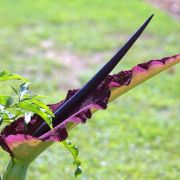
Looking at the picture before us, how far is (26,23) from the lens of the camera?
24.9 ft

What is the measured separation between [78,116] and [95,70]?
4.84 meters

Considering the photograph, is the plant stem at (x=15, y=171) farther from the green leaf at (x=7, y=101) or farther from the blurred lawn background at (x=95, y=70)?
the blurred lawn background at (x=95, y=70)

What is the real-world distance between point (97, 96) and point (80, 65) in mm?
4993

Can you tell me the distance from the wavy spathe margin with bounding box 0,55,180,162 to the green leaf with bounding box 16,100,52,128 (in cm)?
3

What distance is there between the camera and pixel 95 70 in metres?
6.00

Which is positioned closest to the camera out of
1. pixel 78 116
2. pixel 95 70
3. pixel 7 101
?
pixel 78 116

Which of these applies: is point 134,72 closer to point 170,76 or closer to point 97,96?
point 97,96

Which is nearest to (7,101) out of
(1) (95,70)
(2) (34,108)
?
(2) (34,108)

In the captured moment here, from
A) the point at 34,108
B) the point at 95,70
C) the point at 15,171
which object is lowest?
the point at 95,70

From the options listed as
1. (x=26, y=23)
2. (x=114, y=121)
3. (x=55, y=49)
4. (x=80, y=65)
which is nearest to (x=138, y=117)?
(x=114, y=121)

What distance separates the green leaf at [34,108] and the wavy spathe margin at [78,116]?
26 mm

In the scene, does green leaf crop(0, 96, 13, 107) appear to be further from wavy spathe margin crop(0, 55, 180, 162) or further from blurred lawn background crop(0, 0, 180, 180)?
blurred lawn background crop(0, 0, 180, 180)

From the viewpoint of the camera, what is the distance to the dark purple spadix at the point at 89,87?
3.83 feet

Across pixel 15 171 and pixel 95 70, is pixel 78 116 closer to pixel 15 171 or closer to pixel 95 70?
pixel 15 171
